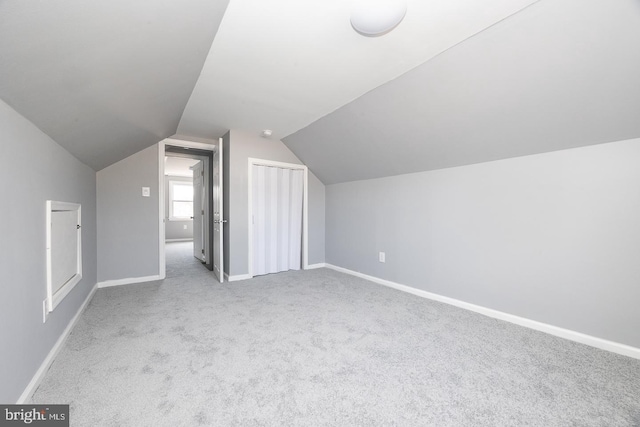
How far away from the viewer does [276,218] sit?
422cm

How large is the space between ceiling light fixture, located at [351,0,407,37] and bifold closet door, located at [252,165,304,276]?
278 centimetres

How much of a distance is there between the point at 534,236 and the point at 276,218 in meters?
3.24

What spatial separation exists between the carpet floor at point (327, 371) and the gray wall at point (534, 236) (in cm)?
31

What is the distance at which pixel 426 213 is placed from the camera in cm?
310

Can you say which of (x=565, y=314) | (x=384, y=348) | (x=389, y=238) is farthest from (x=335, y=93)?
(x=565, y=314)

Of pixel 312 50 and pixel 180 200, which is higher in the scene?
pixel 312 50

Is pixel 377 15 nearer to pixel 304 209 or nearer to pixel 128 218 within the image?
pixel 304 209

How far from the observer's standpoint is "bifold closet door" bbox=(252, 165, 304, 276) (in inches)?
159

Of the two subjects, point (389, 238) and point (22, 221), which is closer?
point (22, 221)

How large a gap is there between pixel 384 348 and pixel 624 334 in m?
1.71

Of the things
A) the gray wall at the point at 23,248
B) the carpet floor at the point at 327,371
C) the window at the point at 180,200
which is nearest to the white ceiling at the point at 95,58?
the gray wall at the point at 23,248

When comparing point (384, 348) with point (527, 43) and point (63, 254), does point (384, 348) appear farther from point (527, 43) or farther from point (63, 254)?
point (63, 254)

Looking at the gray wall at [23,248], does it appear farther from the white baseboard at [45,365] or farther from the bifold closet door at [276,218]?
the bifold closet door at [276,218]

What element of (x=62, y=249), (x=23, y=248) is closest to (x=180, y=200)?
(x=62, y=249)
